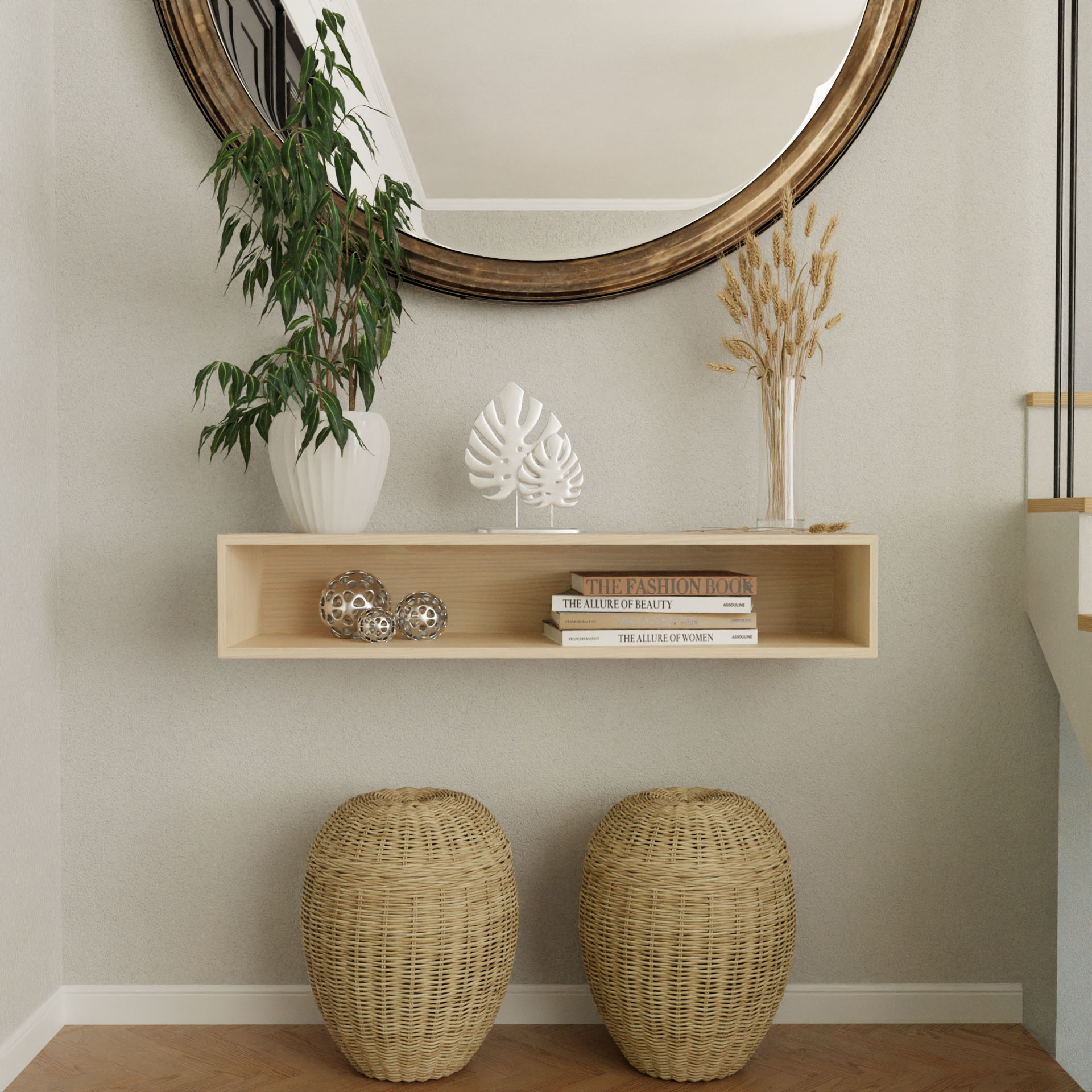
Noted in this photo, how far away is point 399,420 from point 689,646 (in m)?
0.75

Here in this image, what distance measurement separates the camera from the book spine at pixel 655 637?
5.38 ft

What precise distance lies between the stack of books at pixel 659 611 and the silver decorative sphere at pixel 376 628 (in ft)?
1.03

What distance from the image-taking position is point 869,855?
74.1 inches

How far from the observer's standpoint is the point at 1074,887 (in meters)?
1.84

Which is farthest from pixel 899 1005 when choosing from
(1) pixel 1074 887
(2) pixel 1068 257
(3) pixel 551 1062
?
(2) pixel 1068 257

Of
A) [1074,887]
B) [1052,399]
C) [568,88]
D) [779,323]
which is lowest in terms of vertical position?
[1074,887]

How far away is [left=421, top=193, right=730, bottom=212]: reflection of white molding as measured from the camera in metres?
1.83

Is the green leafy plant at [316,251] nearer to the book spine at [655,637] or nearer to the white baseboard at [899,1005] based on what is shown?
the book spine at [655,637]

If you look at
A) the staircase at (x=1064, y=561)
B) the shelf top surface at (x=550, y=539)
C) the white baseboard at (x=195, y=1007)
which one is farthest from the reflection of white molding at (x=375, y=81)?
the white baseboard at (x=195, y=1007)

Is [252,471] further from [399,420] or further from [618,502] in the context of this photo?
[618,502]

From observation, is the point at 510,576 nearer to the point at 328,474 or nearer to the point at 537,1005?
the point at 328,474

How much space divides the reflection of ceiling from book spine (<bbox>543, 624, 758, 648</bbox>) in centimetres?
88

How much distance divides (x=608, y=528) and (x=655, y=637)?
31cm

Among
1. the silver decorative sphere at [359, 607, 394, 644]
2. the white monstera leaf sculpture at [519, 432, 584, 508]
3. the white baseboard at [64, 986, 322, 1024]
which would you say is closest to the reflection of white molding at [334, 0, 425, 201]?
the white monstera leaf sculpture at [519, 432, 584, 508]
